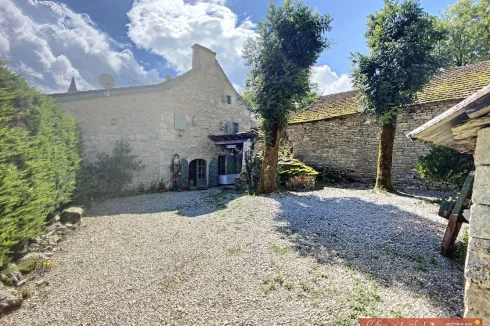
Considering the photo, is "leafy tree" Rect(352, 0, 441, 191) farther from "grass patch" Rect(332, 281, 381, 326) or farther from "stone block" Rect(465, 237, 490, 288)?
"stone block" Rect(465, 237, 490, 288)

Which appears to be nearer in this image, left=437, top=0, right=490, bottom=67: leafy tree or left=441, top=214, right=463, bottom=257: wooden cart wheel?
left=441, top=214, right=463, bottom=257: wooden cart wheel

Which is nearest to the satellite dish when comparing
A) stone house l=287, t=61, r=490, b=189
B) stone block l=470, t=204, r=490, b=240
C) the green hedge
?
the green hedge

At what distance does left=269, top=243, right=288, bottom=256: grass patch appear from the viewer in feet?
13.3

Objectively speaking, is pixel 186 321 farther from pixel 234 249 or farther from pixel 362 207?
pixel 362 207

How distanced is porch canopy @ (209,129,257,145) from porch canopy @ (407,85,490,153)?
9140mm

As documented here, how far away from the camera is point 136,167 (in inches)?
407

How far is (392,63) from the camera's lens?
7.87 m

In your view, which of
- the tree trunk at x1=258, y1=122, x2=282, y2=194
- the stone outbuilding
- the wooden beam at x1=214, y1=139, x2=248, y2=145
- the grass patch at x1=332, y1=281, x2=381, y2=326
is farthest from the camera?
the wooden beam at x1=214, y1=139, x2=248, y2=145

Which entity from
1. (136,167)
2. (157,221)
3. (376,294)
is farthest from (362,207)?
(136,167)

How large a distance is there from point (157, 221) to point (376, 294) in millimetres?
5137

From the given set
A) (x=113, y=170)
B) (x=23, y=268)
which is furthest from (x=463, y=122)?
(x=113, y=170)

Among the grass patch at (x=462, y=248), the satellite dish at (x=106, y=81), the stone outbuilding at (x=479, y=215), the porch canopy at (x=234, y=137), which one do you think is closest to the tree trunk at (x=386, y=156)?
the grass patch at (x=462, y=248)

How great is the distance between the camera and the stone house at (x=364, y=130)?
934 centimetres

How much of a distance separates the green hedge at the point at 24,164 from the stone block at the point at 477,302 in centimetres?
533
